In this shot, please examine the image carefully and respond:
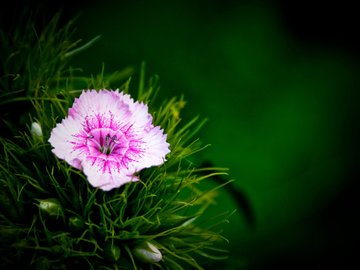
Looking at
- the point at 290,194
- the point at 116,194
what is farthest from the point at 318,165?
the point at 116,194

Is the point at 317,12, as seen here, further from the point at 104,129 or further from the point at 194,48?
the point at 104,129

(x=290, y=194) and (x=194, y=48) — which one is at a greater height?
(x=194, y=48)

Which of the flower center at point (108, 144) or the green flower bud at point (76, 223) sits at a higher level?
the flower center at point (108, 144)

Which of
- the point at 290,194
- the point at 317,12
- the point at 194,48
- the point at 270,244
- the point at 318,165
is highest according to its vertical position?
the point at 317,12

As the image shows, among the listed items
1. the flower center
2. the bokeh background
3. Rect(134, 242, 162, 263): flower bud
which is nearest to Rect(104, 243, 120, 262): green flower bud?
Rect(134, 242, 162, 263): flower bud

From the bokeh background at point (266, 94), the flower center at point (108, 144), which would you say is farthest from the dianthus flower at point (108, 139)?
the bokeh background at point (266, 94)

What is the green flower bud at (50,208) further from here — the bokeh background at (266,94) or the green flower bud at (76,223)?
the bokeh background at (266,94)

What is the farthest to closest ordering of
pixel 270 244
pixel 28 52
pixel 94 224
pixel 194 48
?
pixel 194 48 < pixel 270 244 < pixel 28 52 < pixel 94 224

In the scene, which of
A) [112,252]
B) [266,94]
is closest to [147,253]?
[112,252]
